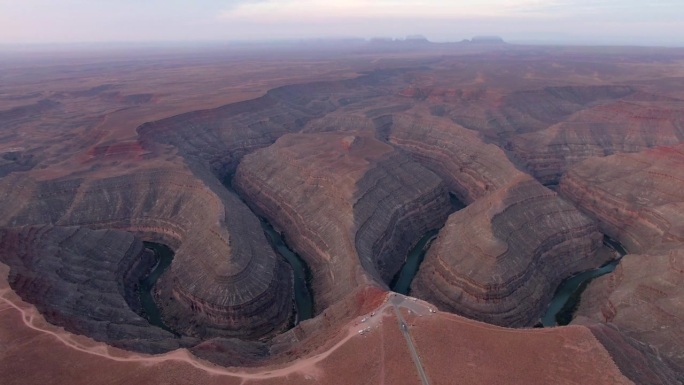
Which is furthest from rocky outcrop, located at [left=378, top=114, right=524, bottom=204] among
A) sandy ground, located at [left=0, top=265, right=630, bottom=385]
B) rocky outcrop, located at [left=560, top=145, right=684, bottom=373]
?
sandy ground, located at [left=0, top=265, right=630, bottom=385]

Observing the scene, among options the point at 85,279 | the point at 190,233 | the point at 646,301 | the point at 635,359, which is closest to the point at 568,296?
the point at 646,301

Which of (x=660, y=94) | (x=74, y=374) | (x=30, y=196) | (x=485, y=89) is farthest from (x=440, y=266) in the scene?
(x=660, y=94)

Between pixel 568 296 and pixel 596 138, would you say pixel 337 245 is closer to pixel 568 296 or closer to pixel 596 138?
pixel 568 296

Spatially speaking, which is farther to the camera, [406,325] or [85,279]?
[85,279]

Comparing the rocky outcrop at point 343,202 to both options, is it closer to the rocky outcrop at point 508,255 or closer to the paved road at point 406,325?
the rocky outcrop at point 508,255

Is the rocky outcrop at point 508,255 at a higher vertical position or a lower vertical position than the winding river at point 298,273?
higher

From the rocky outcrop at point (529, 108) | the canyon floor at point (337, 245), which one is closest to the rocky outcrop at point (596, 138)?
the canyon floor at point (337, 245)
